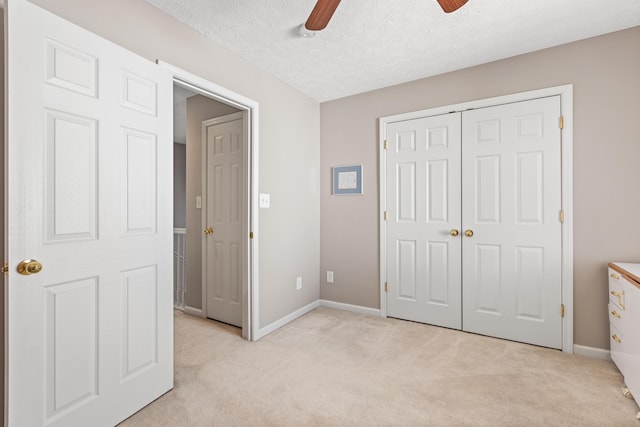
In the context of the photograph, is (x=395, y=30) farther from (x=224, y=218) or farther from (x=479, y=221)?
(x=224, y=218)

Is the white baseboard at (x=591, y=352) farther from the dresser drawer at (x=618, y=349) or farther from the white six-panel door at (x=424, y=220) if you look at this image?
the white six-panel door at (x=424, y=220)

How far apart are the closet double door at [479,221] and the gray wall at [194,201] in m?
2.09

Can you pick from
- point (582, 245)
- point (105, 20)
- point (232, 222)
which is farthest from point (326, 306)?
point (105, 20)

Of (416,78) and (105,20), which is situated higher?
(416,78)

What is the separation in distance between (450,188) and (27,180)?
9.64 feet

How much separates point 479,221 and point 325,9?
2170 millimetres

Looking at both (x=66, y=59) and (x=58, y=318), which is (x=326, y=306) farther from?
(x=66, y=59)

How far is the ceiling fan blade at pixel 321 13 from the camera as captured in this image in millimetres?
1468

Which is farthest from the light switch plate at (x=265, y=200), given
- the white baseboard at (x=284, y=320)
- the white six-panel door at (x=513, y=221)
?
the white six-panel door at (x=513, y=221)

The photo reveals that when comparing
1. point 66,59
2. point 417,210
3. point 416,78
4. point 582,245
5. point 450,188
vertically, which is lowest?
point 582,245

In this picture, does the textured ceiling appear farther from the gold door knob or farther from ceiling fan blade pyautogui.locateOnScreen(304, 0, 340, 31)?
the gold door knob

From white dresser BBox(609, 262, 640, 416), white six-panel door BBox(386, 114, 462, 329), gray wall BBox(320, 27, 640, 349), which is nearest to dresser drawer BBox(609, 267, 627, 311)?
white dresser BBox(609, 262, 640, 416)

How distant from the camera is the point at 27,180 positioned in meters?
1.26

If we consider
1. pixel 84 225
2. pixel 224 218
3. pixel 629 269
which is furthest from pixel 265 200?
pixel 629 269
